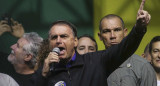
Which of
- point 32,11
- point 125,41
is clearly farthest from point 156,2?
point 125,41

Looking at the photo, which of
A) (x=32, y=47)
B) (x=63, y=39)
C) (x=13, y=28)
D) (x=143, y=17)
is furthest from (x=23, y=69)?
(x=143, y=17)

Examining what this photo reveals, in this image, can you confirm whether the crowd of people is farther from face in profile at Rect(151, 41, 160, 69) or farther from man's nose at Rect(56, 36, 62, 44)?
face in profile at Rect(151, 41, 160, 69)

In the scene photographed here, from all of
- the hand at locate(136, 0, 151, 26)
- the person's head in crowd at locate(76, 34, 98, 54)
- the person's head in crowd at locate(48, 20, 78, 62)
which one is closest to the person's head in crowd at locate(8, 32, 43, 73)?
the person's head in crowd at locate(76, 34, 98, 54)

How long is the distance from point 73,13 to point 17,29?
110 centimetres

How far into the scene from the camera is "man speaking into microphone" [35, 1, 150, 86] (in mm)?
3104

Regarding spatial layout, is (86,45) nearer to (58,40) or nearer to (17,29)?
(17,29)

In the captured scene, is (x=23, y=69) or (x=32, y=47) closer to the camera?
(x=32, y=47)

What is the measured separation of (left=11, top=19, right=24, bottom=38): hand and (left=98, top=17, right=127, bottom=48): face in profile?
2.74 m

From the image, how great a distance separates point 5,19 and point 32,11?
1.76 feet

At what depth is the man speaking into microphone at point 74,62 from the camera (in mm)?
3104

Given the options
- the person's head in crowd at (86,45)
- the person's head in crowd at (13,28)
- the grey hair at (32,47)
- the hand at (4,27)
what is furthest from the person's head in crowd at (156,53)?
the hand at (4,27)

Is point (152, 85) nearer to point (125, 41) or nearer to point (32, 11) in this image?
point (125, 41)

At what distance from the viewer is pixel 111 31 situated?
4219 millimetres

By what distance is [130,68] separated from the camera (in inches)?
156
